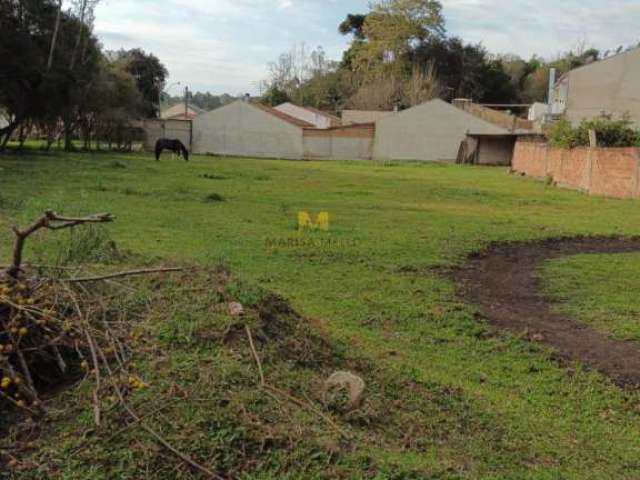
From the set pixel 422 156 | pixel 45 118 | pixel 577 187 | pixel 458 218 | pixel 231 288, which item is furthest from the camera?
pixel 422 156

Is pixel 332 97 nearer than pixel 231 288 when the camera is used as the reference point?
No

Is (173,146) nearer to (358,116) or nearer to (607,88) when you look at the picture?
(607,88)

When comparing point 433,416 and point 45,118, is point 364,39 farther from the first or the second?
point 433,416

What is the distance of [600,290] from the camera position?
8.68 metres

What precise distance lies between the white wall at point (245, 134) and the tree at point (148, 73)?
36.2 feet

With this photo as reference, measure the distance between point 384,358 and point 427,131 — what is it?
144ft

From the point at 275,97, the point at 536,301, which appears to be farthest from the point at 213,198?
the point at 275,97

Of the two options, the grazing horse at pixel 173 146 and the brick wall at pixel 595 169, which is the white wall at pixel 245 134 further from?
the brick wall at pixel 595 169

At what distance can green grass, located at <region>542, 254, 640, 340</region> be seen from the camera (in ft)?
23.6

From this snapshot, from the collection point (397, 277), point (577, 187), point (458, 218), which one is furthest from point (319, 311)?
point (577, 187)

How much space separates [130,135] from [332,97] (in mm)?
35376

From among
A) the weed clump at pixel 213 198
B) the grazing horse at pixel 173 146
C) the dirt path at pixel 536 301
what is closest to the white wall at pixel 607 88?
the grazing horse at pixel 173 146

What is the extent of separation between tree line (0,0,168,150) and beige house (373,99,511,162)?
18141mm

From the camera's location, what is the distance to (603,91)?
1551 inches
